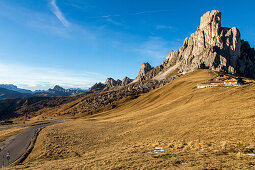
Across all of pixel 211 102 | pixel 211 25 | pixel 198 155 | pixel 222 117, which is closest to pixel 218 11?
pixel 211 25

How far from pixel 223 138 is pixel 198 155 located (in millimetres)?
7407

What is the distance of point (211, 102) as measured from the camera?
40.8 meters

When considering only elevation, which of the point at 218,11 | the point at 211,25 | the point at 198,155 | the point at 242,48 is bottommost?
the point at 198,155

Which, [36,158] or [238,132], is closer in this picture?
[238,132]

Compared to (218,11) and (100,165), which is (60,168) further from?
(218,11)

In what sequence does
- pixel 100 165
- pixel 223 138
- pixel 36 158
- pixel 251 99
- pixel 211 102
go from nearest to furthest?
pixel 100 165 < pixel 223 138 < pixel 36 158 < pixel 251 99 < pixel 211 102

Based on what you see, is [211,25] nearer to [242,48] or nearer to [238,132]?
[242,48]

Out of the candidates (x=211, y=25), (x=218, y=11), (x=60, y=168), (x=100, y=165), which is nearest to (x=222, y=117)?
(x=100, y=165)

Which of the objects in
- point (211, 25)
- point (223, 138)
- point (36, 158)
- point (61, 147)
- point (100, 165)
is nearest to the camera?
point (100, 165)

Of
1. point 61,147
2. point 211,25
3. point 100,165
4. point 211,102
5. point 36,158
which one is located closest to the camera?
point 100,165

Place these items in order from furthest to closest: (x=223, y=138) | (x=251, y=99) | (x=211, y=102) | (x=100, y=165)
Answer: (x=211, y=102) < (x=251, y=99) < (x=223, y=138) < (x=100, y=165)

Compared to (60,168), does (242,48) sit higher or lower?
higher

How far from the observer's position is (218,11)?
196625mm

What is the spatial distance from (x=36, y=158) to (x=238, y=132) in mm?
32137
